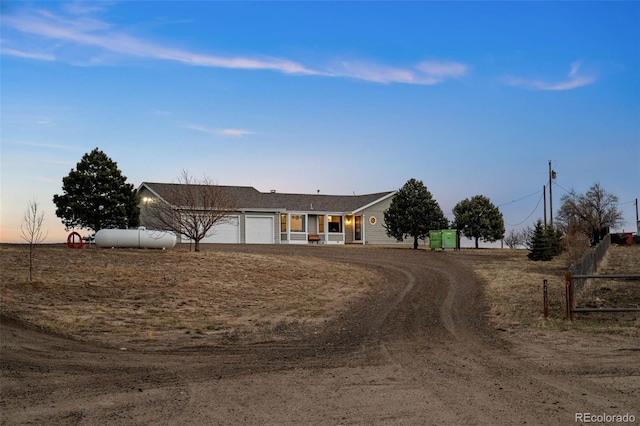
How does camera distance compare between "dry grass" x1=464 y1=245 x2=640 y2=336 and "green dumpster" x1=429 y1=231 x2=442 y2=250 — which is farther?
"green dumpster" x1=429 y1=231 x2=442 y2=250

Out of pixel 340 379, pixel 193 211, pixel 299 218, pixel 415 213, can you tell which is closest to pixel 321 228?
pixel 299 218

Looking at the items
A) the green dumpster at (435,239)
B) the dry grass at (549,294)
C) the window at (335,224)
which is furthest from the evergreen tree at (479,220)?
the window at (335,224)

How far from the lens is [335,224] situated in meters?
50.6

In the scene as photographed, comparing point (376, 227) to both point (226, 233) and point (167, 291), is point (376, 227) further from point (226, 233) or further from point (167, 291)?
point (167, 291)

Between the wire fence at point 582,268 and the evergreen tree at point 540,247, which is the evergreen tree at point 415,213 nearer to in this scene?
the evergreen tree at point 540,247

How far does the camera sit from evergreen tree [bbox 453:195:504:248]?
41938mm

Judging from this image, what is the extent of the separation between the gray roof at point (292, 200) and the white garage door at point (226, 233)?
1341 mm

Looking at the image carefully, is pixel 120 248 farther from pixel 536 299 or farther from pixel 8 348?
pixel 536 299

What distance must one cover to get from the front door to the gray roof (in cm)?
105

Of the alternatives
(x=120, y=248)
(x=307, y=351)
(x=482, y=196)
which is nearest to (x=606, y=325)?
(x=307, y=351)

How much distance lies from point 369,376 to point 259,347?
3.83m

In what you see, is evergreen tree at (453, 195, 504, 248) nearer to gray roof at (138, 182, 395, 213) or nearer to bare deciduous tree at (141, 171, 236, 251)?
gray roof at (138, 182, 395, 213)

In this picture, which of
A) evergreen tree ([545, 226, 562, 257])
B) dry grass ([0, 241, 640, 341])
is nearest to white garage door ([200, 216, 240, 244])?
dry grass ([0, 241, 640, 341])

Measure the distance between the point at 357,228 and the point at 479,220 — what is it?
12.0 m
